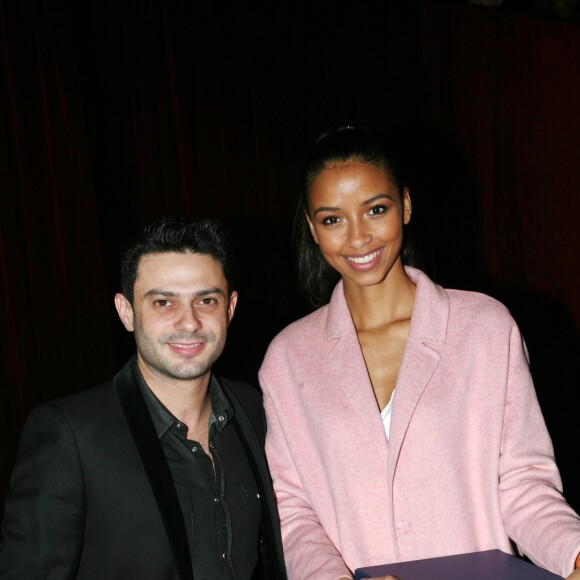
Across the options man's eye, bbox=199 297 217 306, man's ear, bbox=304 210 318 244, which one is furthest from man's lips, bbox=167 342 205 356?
man's ear, bbox=304 210 318 244

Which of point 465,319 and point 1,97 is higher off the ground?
point 1,97

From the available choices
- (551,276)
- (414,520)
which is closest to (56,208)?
(414,520)

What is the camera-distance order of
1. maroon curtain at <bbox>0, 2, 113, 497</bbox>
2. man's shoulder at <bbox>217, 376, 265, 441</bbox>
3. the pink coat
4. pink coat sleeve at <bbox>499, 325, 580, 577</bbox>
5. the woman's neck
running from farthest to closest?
maroon curtain at <bbox>0, 2, 113, 497</bbox>, man's shoulder at <bbox>217, 376, 265, 441</bbox>, the woman's neck, the pink coat, pink coat sleeve at <bbox>499, 325, 580, 577</bbox>

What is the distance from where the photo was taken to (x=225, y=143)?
4.57 metres

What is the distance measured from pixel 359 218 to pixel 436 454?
0.54 metres

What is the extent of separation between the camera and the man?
1.61 m

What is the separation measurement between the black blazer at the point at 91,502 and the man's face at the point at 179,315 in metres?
0.16

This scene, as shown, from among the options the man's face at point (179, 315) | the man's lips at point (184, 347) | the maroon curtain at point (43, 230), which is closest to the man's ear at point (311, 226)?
the man's face at point (179, 315)

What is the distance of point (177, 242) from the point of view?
1913 millimetres

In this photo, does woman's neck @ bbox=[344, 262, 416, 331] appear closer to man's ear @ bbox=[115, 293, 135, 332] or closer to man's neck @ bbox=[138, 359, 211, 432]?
man's neck @ bbox=[138, 359, 211, 432]

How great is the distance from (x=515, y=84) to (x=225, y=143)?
1.81m

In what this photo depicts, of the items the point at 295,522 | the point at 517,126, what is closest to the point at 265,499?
the point at 295,522

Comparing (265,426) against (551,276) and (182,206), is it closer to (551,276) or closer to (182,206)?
(182,206)

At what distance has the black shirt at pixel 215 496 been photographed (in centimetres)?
173
